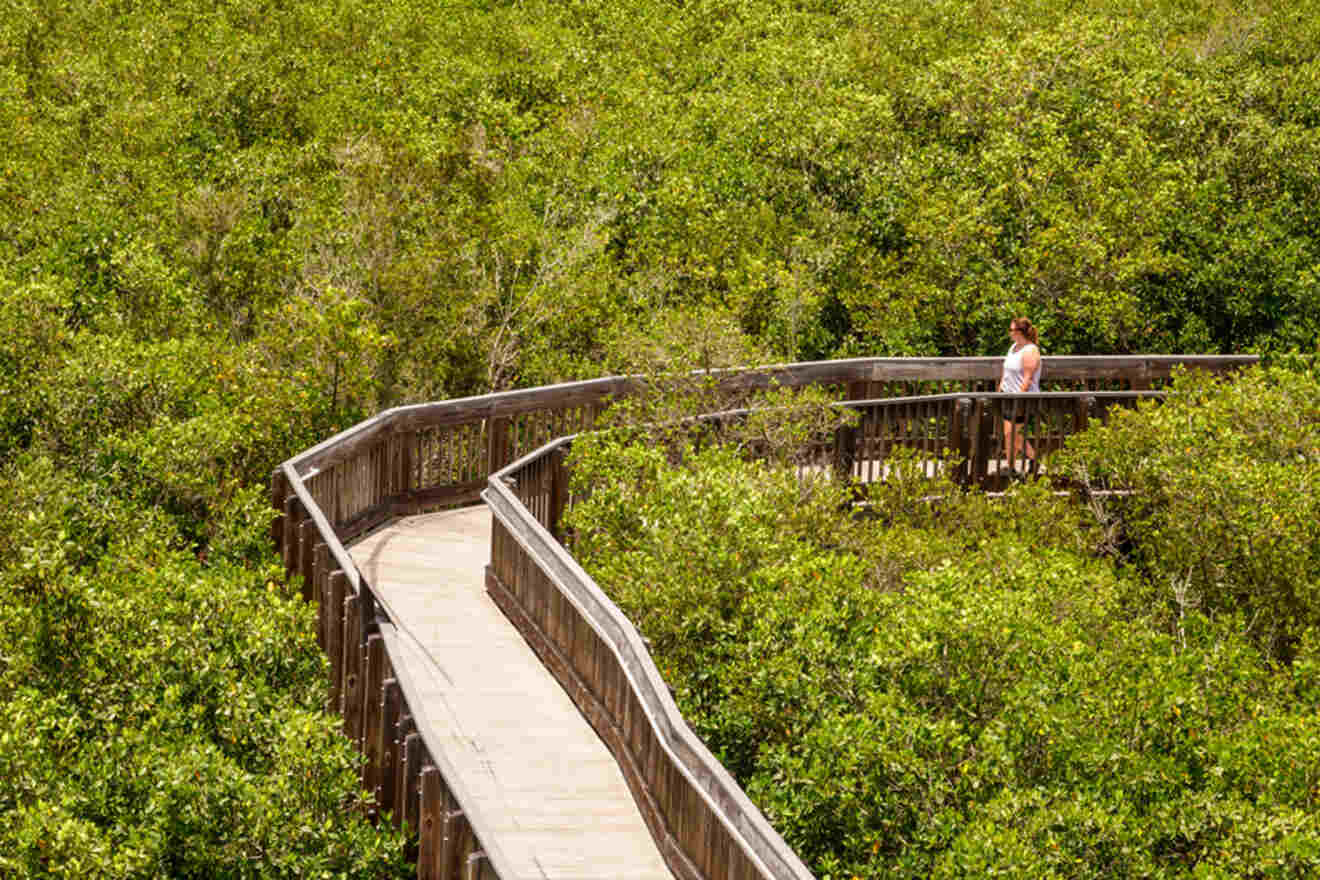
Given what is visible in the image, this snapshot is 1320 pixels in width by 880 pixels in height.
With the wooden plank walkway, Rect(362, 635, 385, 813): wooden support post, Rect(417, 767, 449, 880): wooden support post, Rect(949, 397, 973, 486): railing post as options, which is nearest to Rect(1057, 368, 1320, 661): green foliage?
Rect(949, 397, 973, 486): railing post

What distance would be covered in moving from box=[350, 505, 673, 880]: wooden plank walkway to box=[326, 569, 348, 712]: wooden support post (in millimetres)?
642

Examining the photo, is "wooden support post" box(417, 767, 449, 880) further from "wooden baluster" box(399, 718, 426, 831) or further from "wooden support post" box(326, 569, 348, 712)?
"wooden support post" box(326, 569, 348, 712)

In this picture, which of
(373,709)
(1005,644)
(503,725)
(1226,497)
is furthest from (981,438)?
(373,709)

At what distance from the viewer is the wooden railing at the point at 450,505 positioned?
1211 centimetres

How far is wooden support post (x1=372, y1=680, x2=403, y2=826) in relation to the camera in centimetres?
1343

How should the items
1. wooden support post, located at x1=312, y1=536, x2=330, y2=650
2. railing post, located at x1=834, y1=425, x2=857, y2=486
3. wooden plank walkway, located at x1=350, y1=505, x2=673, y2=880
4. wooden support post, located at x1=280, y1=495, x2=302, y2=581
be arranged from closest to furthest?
wooden plank walkway, located at x1=350, y1=505, x2=673, y2=880, wooden support post, located at x1=312, y1=536, x2=330, y2=650, wooden support post, located at x1=280, y1=495, x2=302, y2=581, railing post, located at x1=834, y1=425, x2=857, y2=486

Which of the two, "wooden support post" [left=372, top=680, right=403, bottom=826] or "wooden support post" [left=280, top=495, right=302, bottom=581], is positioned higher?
"wooden support post" [left=280, top=495, right=302, bottom=581]

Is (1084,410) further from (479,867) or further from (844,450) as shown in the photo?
(479,867)

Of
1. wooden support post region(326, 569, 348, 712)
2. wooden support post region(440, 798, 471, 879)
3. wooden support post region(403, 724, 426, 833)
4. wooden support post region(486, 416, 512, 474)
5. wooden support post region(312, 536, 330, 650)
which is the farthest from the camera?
wooden support post region(486, 416, 512, 474)

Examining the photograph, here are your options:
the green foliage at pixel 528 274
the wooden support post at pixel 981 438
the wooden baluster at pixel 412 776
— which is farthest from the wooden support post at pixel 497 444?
the wooden baluster at pixel 412 776

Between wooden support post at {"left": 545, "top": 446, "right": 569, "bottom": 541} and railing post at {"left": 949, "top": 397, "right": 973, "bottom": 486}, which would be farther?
railing post at {"left": 949, "top": 397, "right": 973, "bottom": 486}

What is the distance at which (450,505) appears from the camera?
69.1 ft

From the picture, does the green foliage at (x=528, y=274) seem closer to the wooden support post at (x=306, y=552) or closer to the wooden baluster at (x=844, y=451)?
the wooden baluster at (x=844, y=451)

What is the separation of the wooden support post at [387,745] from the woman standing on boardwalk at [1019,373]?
10656 millimetres
